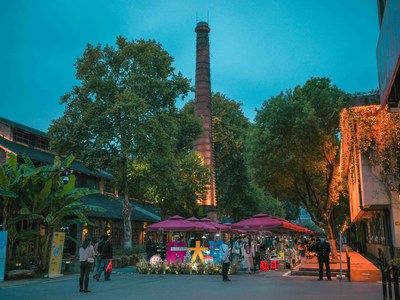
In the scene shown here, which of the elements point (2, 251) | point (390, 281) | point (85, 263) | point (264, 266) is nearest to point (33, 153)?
point (2, 251)

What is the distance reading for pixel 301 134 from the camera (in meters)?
22.5

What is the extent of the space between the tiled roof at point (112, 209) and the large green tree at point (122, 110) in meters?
2.48

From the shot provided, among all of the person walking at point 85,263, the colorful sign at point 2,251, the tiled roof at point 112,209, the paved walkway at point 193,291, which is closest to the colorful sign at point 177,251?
the paved walkway at point 193,291

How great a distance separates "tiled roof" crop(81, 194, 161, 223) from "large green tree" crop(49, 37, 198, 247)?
8.14 feet

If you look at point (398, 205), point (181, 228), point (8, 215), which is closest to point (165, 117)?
point (181, 228)

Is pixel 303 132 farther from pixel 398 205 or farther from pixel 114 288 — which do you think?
pixel 114 288

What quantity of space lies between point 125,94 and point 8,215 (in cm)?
1001

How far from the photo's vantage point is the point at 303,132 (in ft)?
73.5

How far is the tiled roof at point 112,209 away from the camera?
1186 inches

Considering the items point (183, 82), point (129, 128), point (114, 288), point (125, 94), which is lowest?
point (114, 288)

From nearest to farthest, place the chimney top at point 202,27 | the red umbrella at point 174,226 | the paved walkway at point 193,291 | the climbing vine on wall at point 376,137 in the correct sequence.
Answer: the paved walkway at point 193,291, the climbing vine on wall at point 376,137, the red umbrella at point 174,226, the chimney top at point 202,27

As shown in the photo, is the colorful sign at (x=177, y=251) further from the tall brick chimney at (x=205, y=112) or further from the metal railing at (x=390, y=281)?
the tall brick chimney at (x=205, y=112)

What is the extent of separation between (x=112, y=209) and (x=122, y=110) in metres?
10.3

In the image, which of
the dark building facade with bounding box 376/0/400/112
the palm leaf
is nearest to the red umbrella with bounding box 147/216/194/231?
the palm leaf
